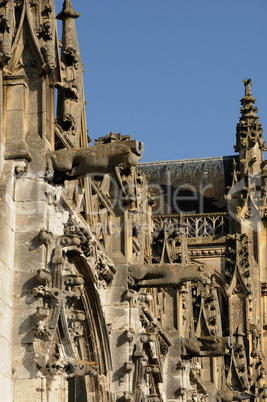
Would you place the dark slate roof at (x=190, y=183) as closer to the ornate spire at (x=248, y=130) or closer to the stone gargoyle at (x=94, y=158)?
the ornate spire at (x=248, y=130)

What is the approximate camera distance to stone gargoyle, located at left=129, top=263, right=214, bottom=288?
2161 cm

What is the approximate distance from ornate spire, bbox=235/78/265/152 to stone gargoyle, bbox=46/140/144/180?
87.5 feet

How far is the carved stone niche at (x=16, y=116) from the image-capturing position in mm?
16859

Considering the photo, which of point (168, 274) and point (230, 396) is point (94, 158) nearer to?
point (168, 274)

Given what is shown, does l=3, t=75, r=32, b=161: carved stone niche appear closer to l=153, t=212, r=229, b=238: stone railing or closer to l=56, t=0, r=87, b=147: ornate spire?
l=56, t=0, r=87, b=147: ornate spire

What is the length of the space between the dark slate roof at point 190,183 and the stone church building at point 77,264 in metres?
10.9

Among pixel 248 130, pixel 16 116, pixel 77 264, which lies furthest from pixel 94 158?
pixel 248 130

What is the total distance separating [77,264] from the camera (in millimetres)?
19500

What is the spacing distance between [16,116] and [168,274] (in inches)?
233

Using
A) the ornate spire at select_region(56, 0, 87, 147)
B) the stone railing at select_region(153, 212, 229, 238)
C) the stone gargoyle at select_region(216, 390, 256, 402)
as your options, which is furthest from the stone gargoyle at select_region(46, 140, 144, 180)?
the stone railing at select_region(153, 212, 229, 238)

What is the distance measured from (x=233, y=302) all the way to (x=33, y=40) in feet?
73.4

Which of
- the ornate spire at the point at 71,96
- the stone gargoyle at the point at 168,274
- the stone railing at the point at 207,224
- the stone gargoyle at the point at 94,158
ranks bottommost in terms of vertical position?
the stone gargoyle at the point at 168,274

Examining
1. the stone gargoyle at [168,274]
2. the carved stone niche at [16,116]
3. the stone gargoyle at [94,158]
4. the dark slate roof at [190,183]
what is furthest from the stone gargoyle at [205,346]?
the dark slate roof at [190,183]

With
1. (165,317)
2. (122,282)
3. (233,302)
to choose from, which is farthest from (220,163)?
(122,282)
